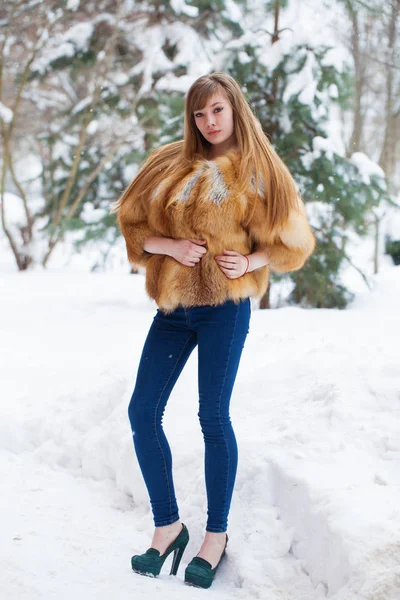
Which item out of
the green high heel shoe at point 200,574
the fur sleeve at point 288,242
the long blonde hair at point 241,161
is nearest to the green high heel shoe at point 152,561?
the green high heel shoe at point 200,574

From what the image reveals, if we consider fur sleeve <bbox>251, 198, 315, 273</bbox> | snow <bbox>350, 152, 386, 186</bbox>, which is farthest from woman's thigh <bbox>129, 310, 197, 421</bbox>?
snow <bbox>350, 152, 386, 186</bbox>

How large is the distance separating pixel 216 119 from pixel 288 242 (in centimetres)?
56

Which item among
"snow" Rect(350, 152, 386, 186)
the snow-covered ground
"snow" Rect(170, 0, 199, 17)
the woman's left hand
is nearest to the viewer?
the snow-covered ground

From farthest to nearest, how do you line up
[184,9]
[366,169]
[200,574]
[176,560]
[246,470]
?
[184,9] < [366,169] < [246,470] < [176,560] < [200,574]

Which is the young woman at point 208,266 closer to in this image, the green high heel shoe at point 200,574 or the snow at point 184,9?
the green high heel shoe at point 200,574

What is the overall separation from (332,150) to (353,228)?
1.01m

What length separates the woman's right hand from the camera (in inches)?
99.7

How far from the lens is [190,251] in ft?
8.30

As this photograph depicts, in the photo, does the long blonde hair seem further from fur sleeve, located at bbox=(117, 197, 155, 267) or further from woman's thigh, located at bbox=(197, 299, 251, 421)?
woman's thigh, located at bbox=(197, 299, 251, 421)

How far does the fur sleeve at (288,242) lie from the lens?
263cm

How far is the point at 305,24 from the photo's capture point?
671 cm

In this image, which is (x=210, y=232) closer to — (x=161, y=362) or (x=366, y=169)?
(x=161, y=362)

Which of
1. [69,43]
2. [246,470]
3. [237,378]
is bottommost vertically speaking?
[246,470]

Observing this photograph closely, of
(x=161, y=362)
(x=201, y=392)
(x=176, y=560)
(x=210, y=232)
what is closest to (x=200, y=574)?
(x=176, y=560)
